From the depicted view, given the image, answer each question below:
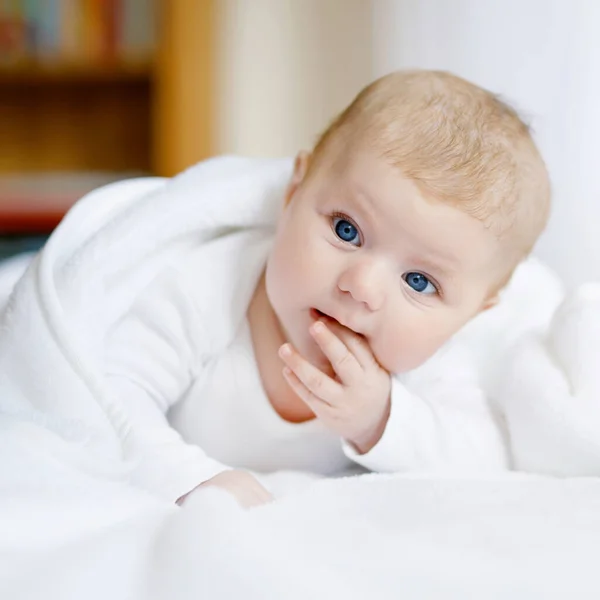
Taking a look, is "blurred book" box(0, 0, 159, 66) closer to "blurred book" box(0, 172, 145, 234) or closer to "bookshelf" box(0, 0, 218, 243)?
"bookshelf" box(0, 0, 218, 243)

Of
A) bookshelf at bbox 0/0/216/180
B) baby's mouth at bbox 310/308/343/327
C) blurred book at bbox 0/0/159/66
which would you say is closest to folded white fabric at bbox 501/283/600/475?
baby's mouth at bbox 310/308/343/327

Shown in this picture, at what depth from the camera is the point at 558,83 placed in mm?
1481

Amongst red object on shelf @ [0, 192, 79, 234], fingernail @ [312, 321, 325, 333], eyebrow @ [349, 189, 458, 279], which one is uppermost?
eyebrow @ [349, 189, 458, 279]

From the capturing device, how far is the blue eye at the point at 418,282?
806 mm

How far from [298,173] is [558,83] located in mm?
746

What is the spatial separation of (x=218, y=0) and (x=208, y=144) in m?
0.39

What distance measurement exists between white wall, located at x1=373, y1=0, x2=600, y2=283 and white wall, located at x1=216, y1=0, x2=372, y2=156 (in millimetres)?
817

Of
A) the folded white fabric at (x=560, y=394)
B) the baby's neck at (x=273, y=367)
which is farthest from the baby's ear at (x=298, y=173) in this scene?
the folded white fabric at (x=560, y=394)

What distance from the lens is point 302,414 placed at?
0.94 meters

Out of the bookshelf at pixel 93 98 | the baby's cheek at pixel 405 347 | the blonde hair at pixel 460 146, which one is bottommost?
the bookshelf at pixel 93 98

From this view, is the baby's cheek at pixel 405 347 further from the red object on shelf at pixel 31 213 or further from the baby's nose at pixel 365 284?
the red object on shelf at pixel 31 213

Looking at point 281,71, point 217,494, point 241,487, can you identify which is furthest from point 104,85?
point 217,494

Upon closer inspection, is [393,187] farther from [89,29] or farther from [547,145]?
[89,29]

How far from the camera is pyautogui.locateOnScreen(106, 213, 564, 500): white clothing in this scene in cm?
88
